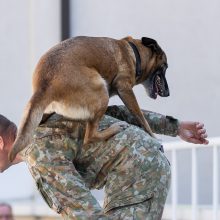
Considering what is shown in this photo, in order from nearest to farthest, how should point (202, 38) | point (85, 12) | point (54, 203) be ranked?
point (54, 203) < point (202, 38) < point (85, 12)

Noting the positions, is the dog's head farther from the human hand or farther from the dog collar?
the human hand

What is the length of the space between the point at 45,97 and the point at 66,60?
0.20 meters

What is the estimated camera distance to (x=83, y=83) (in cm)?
338

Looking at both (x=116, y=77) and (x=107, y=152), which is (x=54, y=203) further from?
(x=116, y=77)

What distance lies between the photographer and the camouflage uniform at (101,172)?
3135 millimetres

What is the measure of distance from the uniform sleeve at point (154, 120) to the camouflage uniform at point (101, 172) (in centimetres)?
32

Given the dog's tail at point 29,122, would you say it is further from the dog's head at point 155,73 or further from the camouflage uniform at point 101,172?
the dog's head at point 155,73

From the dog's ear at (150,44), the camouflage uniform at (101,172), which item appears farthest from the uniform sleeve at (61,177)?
the dog's ear at (150,44)

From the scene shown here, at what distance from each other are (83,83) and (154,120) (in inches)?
17.1

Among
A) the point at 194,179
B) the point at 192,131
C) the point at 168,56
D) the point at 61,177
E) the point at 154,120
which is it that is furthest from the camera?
the point at 168,56

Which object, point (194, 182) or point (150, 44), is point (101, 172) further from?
point (194, 182)

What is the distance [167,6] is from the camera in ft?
19.4

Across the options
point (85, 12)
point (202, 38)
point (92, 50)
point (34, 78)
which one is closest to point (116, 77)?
point (92, 50)

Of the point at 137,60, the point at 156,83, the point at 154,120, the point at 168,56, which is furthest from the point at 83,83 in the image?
the point at 168,56
